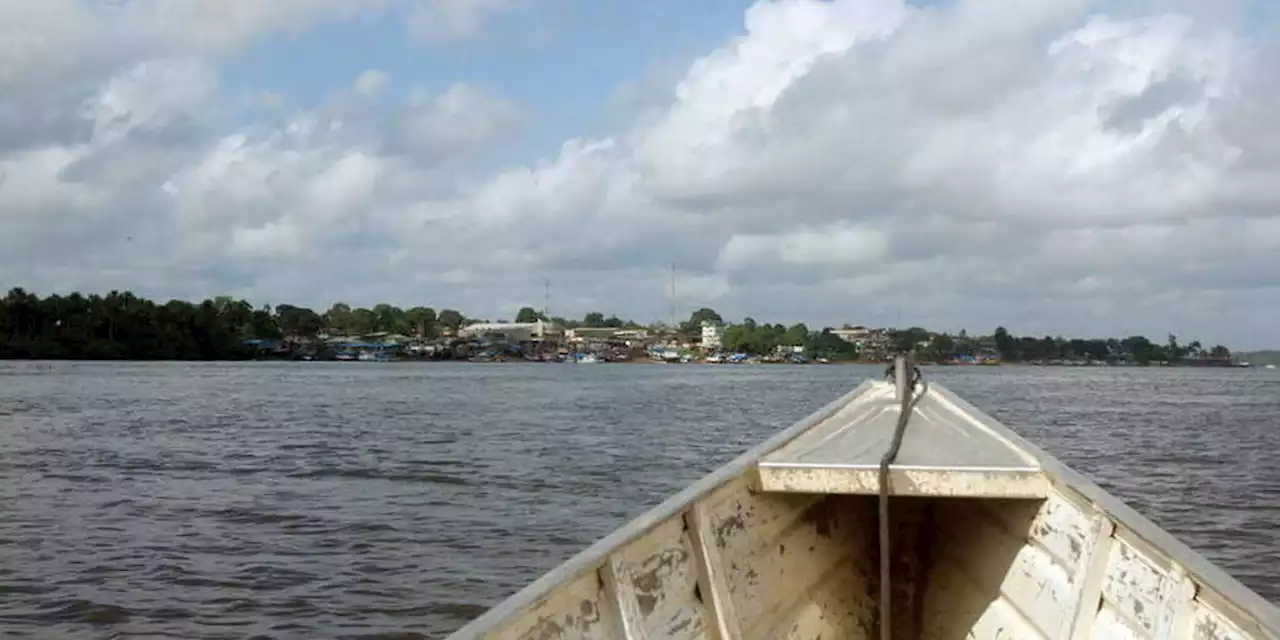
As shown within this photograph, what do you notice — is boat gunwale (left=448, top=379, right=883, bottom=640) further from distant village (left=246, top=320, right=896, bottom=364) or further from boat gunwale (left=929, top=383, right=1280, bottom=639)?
distant village (left=246, top=320, right=896, bottom=364)

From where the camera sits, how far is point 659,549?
16.4 ft

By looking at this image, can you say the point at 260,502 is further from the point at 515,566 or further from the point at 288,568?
the point at 515,566

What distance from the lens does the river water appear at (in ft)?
36.8

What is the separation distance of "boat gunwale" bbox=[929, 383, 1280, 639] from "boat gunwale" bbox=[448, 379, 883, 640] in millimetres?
1238

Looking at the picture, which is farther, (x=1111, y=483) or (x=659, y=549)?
(x=1111, y=483)

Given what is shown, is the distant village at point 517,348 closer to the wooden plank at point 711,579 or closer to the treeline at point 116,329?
the treeline at point 116,329

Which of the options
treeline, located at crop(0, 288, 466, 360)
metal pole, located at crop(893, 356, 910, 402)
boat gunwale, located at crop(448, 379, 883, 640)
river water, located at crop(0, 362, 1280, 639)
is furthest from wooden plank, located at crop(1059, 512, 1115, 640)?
treeline, located at crop(0, 288, 466, 360)

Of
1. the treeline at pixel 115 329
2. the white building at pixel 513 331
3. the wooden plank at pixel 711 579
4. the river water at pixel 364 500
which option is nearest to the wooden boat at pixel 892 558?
the wooden plank at pixel 711 579

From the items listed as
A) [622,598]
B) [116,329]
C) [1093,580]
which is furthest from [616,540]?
[116,329]

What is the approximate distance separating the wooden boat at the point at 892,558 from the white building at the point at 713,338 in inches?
7317

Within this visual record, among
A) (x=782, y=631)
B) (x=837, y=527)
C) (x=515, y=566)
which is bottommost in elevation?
(x=515, y=566)

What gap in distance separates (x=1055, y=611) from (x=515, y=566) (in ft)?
28.1

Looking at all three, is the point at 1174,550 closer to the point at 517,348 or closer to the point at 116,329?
the point at 116,329

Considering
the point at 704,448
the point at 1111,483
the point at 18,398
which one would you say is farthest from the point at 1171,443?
the point at 18,398
